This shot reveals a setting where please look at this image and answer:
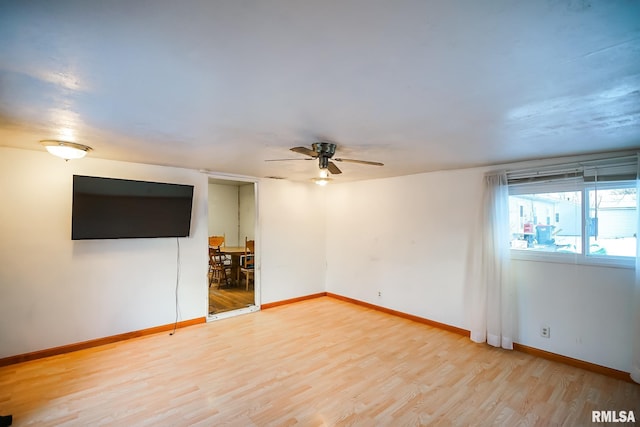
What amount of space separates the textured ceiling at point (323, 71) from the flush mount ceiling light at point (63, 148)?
0.09 meters

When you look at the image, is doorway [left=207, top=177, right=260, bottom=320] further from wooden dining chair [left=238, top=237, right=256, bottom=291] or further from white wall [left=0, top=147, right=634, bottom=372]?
white wall [left=0, top=147, right=634, bottom=372]

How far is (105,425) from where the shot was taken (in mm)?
2174

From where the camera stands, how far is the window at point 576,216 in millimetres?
2914

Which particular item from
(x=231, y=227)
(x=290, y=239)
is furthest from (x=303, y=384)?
(x=231, y=227)

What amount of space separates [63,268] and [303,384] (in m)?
3.04

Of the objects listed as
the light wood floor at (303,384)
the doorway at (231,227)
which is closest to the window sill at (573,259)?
the light wood floor at (303,384)

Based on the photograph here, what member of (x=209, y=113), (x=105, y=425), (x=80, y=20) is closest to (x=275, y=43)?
(x=80, y=20)

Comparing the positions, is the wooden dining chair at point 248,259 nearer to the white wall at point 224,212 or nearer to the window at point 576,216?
the white wall at point 224,212

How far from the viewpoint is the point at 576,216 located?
10.5ft

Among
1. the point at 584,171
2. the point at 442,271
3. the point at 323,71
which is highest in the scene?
the point at 323,71

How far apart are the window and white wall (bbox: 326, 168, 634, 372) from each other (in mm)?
177

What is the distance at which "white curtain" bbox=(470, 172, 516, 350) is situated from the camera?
352 cm

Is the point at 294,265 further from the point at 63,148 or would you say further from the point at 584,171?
the point at 584,171
